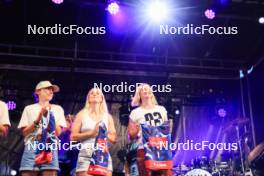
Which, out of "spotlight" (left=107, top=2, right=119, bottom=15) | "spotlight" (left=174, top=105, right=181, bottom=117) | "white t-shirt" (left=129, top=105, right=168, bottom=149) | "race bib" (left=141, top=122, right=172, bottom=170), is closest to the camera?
"race bib" (left=141, top=122, right=172, bottom=170)

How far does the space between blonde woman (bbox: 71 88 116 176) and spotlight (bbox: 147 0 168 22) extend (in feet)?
7.90

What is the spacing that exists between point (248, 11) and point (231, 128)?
6.01ft

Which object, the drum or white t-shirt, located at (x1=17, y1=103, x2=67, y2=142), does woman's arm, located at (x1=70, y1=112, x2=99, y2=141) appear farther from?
the drum

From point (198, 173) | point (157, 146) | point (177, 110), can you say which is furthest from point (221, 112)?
point (157, 146)

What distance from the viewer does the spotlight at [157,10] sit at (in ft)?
19.0

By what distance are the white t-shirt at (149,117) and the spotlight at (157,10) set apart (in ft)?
7.62

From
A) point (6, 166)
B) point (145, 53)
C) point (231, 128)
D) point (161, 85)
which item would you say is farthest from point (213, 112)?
point (6, 166)

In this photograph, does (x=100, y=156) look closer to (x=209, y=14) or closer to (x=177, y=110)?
(x=209, y=14)

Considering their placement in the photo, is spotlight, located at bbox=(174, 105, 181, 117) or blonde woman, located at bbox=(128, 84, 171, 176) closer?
blonde woman, located at bbox=(128, 84, 171, 176)

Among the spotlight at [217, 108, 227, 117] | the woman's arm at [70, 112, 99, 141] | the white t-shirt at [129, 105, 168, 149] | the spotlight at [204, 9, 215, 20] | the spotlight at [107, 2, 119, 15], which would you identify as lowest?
the woman's arm at [70, 112, 99, 141]

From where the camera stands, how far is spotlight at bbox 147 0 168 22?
19.0 feet

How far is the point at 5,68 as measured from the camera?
6.16 m

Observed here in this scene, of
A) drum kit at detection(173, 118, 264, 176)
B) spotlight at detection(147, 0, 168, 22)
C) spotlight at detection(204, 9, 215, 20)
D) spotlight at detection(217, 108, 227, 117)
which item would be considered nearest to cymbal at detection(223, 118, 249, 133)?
drum kit at detection(173, 118, 264, 176)

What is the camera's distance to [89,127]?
3512 millimetres
